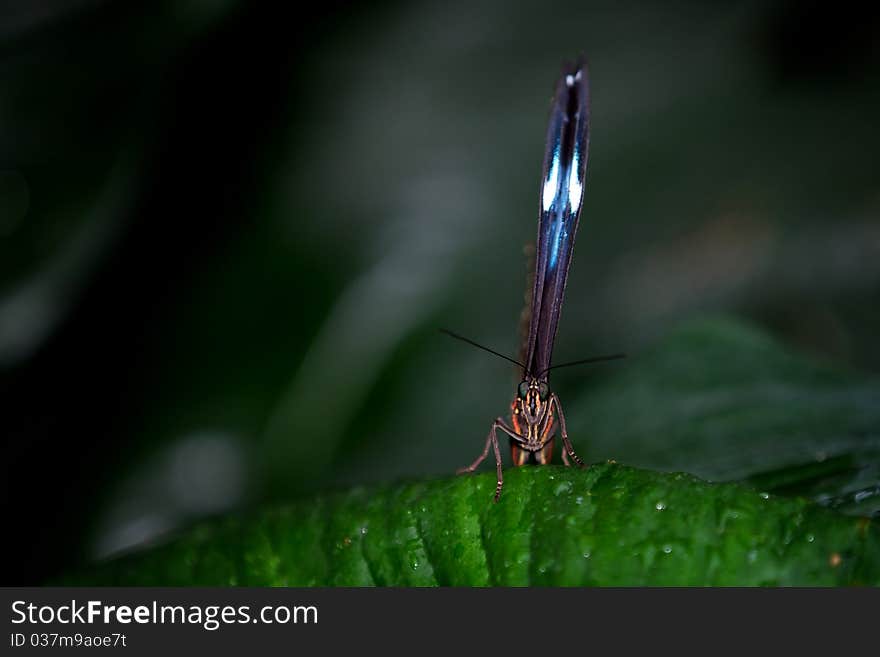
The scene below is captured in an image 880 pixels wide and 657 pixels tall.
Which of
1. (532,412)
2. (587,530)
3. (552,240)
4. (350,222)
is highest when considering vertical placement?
(350,222)

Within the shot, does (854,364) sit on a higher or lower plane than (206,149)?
lower

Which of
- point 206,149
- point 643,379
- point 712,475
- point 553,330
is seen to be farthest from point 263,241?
point 712,475

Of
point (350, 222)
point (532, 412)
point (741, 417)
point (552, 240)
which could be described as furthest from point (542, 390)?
point (350, 222)

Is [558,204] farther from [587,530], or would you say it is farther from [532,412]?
[587,530]

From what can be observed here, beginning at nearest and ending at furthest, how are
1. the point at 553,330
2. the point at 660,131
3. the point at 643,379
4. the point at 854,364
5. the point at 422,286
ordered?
the point at 553,330
the point at 643,379
the point at 854,364
the point at 422,286
the point at 660,131

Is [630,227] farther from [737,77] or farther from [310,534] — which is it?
[310,534]

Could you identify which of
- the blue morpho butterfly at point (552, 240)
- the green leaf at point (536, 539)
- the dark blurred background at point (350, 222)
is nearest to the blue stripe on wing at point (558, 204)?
the blue morpho butterfly at point (552, 240)

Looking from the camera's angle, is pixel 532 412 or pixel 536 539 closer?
pixel 536 539

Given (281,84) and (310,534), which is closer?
(310,534)
